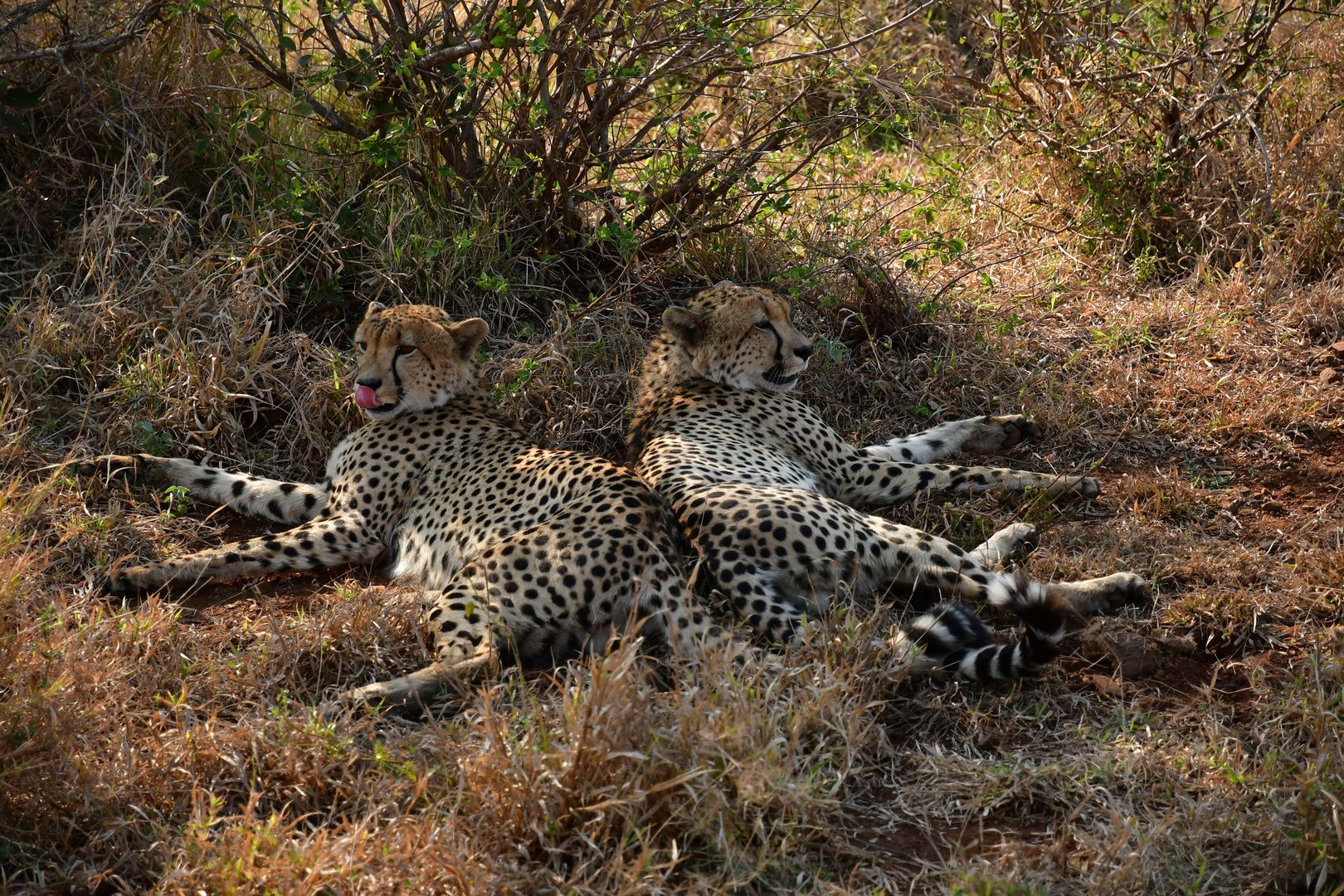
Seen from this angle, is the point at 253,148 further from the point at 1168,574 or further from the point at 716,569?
the point at 1168,574

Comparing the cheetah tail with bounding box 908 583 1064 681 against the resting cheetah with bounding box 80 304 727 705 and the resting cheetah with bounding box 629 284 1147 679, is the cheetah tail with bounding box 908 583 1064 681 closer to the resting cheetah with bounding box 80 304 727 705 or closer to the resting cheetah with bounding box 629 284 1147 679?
the resting cheetah with bounding box 629 284 1147 679

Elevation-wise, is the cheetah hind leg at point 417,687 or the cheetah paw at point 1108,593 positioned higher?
the cheetah paw at point 1108,593

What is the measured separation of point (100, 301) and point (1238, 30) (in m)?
4.41

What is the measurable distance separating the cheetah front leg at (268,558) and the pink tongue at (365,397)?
15.3 inches

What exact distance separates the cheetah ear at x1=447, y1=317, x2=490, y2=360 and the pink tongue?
0.31m

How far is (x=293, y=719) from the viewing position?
244 centimetres

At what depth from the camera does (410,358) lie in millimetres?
3768

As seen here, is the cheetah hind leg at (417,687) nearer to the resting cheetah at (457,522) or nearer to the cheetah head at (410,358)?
the resting cheetah at (457,522)

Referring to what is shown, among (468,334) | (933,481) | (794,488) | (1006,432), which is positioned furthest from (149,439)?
(1006,432)

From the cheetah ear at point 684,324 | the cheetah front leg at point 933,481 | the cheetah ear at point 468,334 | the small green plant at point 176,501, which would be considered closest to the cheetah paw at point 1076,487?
the cheetah front leg at point 933,481

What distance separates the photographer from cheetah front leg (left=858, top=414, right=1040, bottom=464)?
3957mm

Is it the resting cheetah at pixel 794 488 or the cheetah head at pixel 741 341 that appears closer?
the resting cheetah at pixel 794 488

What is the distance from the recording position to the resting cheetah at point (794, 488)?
2.72m

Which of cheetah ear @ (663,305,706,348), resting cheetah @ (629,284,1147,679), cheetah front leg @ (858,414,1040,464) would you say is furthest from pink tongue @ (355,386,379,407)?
cheetah front leg @ (858,414,1040,464)
